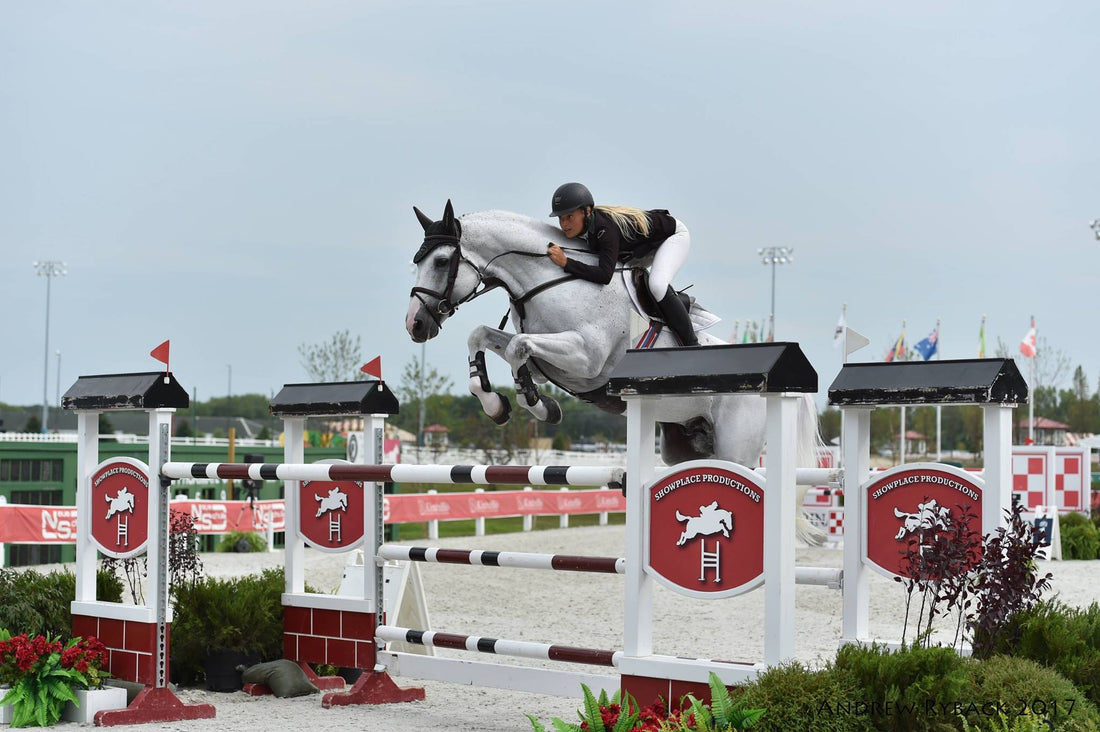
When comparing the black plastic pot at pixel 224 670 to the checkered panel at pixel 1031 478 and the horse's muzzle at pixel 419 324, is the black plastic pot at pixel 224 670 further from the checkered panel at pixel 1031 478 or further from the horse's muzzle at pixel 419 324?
the checkered panel at pixel 1031 478

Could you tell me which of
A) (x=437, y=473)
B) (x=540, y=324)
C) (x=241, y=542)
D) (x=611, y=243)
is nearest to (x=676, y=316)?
(x=611, y=243)

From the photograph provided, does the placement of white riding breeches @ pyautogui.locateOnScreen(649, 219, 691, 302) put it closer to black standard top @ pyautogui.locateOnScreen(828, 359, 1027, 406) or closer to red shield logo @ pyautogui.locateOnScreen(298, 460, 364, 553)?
black standard top @ pyautogui.locateOnScreen(828, 359, 1027, 406)

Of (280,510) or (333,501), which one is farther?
(280,510)

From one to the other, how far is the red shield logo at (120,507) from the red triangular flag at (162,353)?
0.48m

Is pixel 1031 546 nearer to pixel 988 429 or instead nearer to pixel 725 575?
pixel 988 429

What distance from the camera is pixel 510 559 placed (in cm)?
500

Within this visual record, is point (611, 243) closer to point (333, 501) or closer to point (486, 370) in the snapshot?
point (486, 370)

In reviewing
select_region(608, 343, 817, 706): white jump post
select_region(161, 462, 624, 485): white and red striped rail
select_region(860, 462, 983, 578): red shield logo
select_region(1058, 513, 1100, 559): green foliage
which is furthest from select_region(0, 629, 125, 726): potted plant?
select_region(1058, 513, 1100, 559): green foliage

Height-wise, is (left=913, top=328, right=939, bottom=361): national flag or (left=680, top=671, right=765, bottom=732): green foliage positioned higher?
(left=913, top=328, right=939, bottom=361): national flag

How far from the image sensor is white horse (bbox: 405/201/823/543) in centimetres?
481

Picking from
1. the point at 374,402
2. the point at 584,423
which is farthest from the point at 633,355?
the point at 584,423

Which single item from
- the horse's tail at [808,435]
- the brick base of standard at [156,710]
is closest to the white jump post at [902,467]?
the horse's tail at [808,435]

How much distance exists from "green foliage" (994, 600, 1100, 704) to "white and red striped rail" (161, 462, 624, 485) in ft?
4.45

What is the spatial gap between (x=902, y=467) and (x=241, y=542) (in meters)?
12.5
